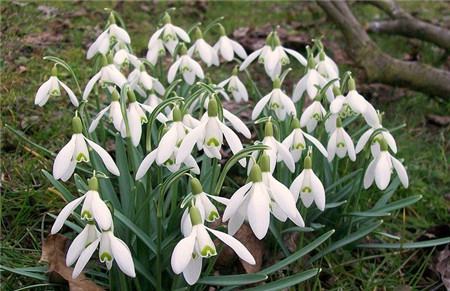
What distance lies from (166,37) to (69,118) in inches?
23.6

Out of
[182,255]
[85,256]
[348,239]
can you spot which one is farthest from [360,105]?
[85,256]

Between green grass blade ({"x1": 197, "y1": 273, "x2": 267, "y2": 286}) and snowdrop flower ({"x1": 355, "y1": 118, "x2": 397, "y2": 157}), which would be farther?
snowdrop flower ({"x1": 355, "y1": 118, "x2": 397, "y2": 157})

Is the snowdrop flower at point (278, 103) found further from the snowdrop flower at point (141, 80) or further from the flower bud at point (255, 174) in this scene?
the flower bud at point (255, 174)

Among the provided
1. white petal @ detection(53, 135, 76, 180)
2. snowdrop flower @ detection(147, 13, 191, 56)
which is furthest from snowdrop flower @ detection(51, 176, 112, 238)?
snowdrop flower @ detection(147, 13, 191, 56)

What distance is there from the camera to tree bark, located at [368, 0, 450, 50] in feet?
12.2

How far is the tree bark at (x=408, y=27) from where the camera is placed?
372 centimetres

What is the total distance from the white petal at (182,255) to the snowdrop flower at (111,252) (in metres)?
0.12

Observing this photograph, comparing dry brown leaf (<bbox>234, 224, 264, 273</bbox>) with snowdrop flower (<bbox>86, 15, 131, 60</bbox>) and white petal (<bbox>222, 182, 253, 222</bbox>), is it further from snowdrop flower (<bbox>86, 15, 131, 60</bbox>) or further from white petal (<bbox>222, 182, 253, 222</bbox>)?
snowdrop flower (<bbox>86, 15, 131, 60</bbox>)

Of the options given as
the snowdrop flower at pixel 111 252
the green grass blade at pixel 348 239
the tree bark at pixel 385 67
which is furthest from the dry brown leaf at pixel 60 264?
the tree bark at pixel 385 67

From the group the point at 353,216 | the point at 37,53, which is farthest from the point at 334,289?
the point at 37,53

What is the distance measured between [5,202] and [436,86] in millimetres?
2156

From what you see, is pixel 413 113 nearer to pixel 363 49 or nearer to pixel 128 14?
pixel 363 49

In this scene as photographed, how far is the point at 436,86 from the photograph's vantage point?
3242 millimetres

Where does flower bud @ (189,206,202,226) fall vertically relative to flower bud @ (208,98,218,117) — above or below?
below
